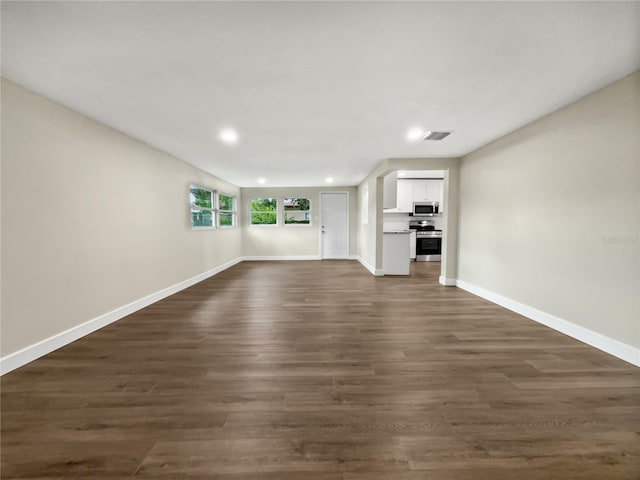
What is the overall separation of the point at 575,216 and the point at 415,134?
1.89m

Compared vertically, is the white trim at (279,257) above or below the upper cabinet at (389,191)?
below

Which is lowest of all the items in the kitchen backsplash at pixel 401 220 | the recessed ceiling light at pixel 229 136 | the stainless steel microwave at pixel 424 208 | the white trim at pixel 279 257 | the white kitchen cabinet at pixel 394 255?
the white trim at pixel 279 257

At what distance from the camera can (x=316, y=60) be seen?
1.75 metres

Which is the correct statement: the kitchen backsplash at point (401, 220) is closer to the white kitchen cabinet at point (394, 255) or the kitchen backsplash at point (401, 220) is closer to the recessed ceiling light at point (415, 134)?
the white kitchen cabinet at point (394, 255)

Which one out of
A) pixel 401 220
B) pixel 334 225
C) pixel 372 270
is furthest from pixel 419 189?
pixel 372 270

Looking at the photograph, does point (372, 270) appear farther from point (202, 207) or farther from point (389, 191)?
point (202, 207)

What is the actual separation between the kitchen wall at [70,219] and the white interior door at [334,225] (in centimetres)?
472

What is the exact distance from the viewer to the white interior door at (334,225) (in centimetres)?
782

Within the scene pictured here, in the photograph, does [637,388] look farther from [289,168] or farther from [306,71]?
[289,168]

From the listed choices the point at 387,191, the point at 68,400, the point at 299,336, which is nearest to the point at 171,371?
the point at 68,400

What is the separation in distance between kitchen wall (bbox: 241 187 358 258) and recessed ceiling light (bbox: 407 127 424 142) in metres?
4.37

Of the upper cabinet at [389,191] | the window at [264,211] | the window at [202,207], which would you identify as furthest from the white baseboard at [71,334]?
the upper cabinet at [389,191]

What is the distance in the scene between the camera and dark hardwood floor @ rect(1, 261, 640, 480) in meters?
1.15

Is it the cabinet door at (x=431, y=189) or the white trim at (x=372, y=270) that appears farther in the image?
the cabinet door at (x=431, y=189)
